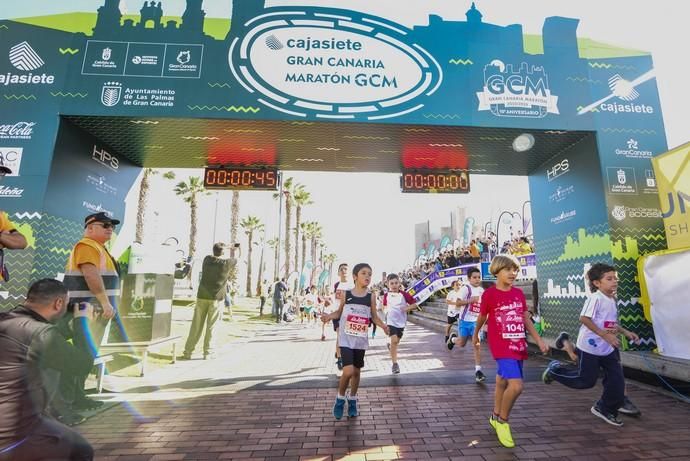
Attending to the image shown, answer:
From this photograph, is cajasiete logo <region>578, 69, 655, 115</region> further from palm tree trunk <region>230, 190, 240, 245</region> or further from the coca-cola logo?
palm tree trunk <region>230, 190, 240, 245</region>

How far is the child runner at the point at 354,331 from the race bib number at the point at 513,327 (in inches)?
64.1

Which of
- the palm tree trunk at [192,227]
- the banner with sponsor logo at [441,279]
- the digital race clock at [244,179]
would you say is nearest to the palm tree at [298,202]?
the palm tree trunk at [192,227]

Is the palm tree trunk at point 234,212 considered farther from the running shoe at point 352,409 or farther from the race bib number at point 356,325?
Result: the running shoe at point 352,409

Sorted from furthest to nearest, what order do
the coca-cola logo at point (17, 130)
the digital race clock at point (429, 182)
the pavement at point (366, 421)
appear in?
1. the digital race clock at point (429, 182)
2. the coca-cola logo at point (17, 130)
3. the pavement at point (366, 421)

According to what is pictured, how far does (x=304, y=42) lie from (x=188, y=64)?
229cm

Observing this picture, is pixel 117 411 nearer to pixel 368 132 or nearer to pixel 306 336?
pixel 368 132

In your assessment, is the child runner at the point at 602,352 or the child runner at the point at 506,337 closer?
the child runner at the point at 506,337

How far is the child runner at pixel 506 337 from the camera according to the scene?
373 cm

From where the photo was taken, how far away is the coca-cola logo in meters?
6.27

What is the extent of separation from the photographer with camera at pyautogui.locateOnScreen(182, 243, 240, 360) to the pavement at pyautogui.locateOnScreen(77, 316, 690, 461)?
Result: 1.32m

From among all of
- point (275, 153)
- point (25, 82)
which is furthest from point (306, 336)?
point (25, 82)

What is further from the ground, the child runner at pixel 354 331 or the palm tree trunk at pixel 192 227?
the palm tree trunk at pixel 192 227

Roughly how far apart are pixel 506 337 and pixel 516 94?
529 centimetres

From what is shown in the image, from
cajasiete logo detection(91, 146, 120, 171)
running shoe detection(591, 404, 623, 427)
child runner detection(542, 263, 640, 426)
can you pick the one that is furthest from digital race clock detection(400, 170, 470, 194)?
cajasiete logo detection(91, 146, 120, 171)
